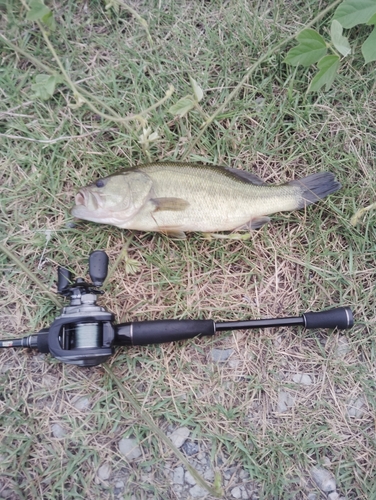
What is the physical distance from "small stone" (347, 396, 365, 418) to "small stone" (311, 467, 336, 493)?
1.19 feet

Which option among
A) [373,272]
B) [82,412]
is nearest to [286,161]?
[373,272]

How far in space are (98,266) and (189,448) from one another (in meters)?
1.19

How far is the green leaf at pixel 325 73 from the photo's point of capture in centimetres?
254

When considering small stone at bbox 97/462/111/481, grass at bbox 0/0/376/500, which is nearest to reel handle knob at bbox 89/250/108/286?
grass at bbox 0/0/376/500

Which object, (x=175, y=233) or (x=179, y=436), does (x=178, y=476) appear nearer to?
(x=179, y=436)

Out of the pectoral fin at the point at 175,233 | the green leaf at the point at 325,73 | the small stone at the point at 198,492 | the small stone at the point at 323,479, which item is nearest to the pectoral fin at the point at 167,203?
the pectoral fin at the point at 175,233

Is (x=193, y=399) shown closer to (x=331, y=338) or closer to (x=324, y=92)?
(x=331, y=338)

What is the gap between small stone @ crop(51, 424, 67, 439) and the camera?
2520 mm

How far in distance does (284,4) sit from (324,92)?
0.67 meters

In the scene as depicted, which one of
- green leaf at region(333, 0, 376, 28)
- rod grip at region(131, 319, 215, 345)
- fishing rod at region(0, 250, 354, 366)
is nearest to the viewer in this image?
fishing rod at region(0, 250, 354, 366)

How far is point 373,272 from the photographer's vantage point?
274 cm

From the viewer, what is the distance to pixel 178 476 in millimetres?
2492

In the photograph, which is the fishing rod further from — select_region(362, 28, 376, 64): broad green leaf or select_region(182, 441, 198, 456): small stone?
select_region(362, 28, 376, 64): broad green leaf

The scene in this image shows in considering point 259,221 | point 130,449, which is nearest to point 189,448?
point 130,449
